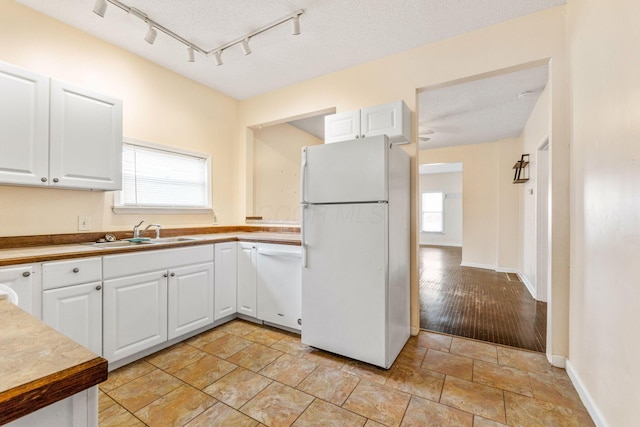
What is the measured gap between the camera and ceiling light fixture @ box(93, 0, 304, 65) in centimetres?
201

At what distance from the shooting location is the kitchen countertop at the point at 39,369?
439 millimetres

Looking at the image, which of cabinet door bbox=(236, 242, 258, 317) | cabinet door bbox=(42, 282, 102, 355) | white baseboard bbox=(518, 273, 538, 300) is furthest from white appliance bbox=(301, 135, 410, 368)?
white baseboard bbox=(518, 273, 538, 300)

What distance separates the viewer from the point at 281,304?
272 cm

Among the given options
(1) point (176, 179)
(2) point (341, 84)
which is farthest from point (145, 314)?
(2) point (341, 84)

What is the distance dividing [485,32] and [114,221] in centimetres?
357

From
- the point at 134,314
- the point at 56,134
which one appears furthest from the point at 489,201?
the point at 56,134

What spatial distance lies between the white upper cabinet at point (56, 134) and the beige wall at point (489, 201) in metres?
5.73

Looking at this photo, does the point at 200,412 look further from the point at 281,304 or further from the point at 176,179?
the point at 176,179

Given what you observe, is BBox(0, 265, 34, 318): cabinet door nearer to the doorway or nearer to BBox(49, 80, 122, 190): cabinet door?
BBox(49, 80, 122, 190): cabinet door

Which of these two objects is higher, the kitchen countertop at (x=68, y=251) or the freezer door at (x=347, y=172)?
the freezer door at (x=347, y=172)

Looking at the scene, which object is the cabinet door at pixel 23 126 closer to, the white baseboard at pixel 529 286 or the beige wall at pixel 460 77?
the beige wall at pixel 460 77

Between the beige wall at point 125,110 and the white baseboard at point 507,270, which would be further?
the white baseboard at point 507,270

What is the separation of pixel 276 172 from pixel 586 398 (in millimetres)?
3874

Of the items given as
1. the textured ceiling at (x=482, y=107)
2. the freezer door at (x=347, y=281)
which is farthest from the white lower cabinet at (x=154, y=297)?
the textured ceiling at (x=482, y=107)
